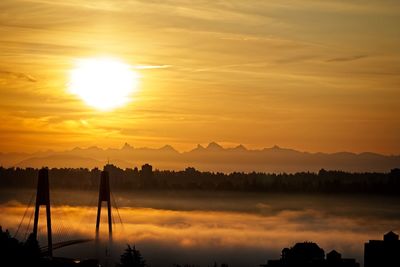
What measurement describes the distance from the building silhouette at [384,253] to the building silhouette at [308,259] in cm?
176

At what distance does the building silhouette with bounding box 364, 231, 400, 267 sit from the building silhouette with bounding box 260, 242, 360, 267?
5.76ft

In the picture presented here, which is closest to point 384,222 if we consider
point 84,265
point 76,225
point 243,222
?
point 243,222

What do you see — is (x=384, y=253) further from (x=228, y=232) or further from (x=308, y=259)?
(x=228, y=232)

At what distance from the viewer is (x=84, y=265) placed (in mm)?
61438

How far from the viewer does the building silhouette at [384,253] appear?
72062mm

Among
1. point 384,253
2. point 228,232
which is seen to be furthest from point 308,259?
point 228,232

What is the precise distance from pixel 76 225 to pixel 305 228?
38.7 m

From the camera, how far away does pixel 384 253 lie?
Answer: 73.7 meters

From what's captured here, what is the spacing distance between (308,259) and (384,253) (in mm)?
5630

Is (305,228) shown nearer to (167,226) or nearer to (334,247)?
(167,226)

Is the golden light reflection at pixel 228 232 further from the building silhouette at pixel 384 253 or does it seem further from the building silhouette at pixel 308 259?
the building silhouette at pixel 308 259

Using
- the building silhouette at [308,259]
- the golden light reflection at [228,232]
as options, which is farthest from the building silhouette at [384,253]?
the golden light reflection at [228,232]

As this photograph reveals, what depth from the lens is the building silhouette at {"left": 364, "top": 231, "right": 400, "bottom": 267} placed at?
236 feet

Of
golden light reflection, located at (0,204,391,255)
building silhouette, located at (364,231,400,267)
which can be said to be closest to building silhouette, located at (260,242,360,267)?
building silhouette, located at (364,231,400,267)
